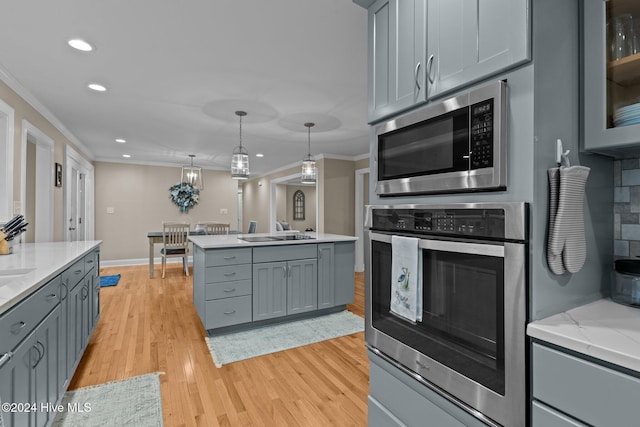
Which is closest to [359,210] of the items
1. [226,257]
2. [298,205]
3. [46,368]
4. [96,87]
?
[226,257]

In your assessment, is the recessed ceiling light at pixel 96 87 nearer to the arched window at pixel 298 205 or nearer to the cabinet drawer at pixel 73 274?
the cabinet drawer at pixel 73 274

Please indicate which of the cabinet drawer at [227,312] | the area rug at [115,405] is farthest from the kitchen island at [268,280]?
the area rug at [115,405]

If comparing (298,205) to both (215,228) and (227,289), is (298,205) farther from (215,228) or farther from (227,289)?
(227,289)

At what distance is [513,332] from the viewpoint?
866mm

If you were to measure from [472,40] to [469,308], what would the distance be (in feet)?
2.79

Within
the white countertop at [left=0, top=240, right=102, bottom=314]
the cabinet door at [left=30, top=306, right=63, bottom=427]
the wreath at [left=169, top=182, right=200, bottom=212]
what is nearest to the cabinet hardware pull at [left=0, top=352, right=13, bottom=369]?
the white countertop at [left=0, top=240, right=102, bottom=314]

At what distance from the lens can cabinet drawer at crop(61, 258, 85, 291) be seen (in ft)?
6.24

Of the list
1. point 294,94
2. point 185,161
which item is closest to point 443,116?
point 294,94

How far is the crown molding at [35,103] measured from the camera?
2.73 meters

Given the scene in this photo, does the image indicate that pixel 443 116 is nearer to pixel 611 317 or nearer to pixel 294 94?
pixel 611 317

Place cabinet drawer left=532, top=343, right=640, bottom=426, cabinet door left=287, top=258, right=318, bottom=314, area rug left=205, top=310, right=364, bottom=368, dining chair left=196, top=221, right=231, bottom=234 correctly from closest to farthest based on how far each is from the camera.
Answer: cabinet drawer left=532, top=343, right=640, bottom=426, area rug left=205, top=310, right=364, bottom=368, cabinet door left=287, top=258, right=318, bottom=314, dining chair left=196, top=221, right=231, bottom=234

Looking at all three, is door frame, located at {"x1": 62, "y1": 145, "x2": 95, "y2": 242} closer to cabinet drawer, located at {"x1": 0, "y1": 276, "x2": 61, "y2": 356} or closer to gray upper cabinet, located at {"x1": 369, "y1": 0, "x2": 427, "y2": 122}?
cabinet drawer, located at {"x1": 0, "y1": 276, "x2": 61, "y2": 356}

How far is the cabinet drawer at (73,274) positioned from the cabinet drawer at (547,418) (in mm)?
2296

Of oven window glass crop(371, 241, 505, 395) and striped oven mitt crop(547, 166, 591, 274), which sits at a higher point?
striped oven mitt crop(547, 166, 591, 274)
